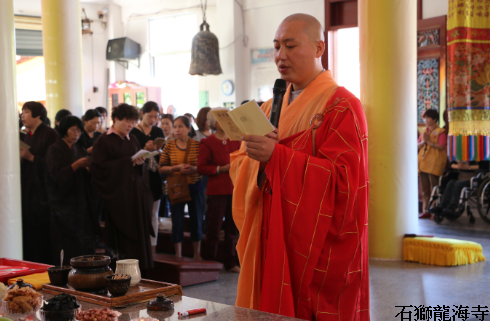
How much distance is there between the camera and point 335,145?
197 cm

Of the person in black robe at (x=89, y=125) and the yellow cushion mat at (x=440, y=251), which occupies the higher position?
the person in black robe at (x=89, y=125)

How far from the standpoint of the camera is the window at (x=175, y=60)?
1134 cm

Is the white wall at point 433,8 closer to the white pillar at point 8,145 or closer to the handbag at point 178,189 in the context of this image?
the handbag at point 178,189

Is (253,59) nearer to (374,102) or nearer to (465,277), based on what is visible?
(374,102)

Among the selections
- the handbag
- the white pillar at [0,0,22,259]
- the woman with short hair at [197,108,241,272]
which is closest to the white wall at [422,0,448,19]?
the woman with short hair at [197,108,241,272]

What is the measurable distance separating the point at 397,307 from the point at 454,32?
1925mm

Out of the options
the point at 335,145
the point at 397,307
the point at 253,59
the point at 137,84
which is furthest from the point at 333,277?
the point at 137,84

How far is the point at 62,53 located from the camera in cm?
635

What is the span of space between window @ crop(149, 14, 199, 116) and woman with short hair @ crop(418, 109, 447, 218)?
5.28m

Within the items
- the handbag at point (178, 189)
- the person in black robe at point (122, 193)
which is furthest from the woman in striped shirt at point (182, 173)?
the person in black robe at point (122, 193)

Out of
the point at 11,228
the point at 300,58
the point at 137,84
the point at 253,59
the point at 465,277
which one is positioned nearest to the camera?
the point at 300,58

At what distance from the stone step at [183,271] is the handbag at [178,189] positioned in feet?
1.72

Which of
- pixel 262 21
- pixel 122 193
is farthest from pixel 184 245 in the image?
pixel 262 21

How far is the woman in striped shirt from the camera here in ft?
15.1
